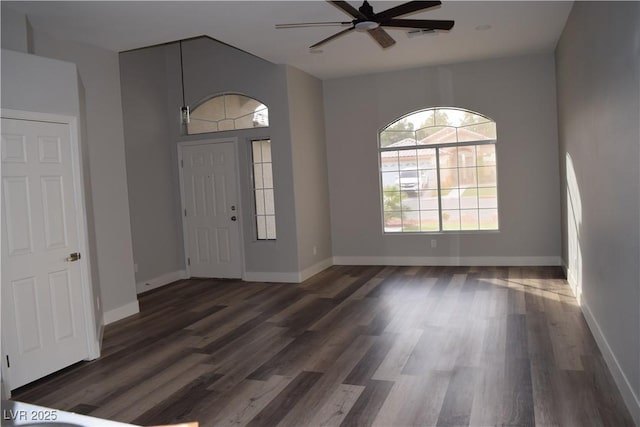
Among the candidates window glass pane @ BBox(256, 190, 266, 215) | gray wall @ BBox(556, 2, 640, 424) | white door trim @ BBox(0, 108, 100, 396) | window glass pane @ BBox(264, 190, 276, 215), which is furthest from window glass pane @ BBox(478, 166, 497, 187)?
white door trim @ BBox(0, 108, 100, 396)

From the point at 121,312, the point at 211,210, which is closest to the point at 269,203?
the point at 211,210

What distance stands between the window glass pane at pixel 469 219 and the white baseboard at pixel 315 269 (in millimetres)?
2162

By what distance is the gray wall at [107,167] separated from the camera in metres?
5.37

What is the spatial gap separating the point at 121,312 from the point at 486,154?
5.43 metres

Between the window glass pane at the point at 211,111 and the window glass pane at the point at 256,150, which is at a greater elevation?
the window glass pane at the point at 211,111

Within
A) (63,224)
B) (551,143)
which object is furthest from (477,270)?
(63,224)

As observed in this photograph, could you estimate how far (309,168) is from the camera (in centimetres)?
773

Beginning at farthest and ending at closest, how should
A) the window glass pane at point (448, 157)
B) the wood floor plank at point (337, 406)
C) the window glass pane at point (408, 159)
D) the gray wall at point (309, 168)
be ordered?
the window glass pane at point (408, 159)
the window glass pane at point (448, 157)
the gray wall at point (309, 168)
the wood floor plank at point (337, 406)

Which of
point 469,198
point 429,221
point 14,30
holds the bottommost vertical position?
point 429,221

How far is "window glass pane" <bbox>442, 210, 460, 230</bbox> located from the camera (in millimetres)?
7918

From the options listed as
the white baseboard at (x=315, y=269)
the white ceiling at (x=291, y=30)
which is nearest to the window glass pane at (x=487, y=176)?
the white ceiling at (x=291, y=30)

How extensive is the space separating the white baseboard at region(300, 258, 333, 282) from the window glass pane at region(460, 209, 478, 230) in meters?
2.16

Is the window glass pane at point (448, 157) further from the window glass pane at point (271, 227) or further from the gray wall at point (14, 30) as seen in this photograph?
the gray wall at point (14, 30)

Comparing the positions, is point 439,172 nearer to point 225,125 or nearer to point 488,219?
point 488,219
